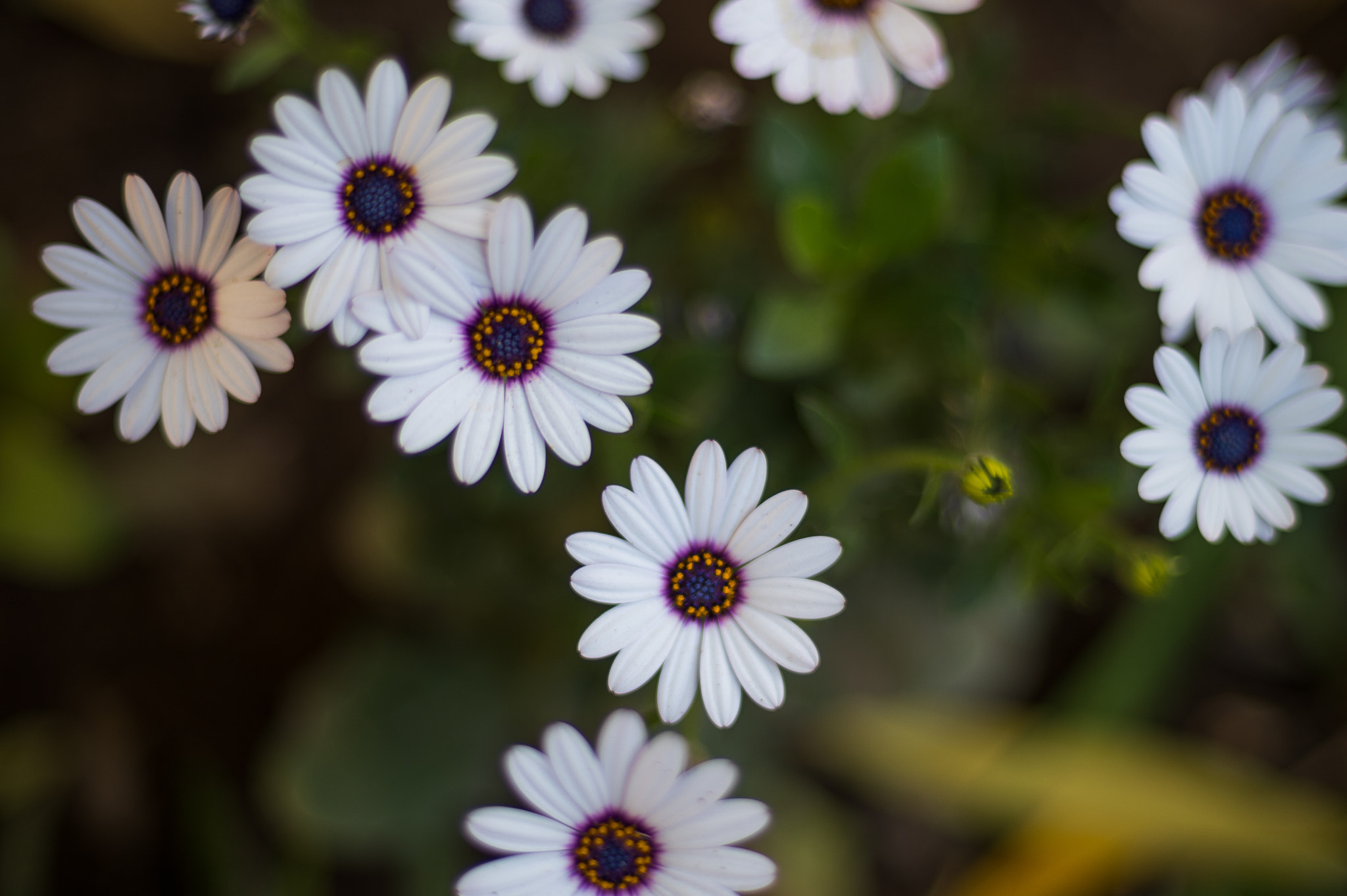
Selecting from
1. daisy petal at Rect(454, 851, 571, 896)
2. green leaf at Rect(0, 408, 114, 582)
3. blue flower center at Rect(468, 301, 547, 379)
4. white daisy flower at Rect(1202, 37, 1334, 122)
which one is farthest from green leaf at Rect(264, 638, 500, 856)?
white daisy flower at Rect(1202, 37, 1334, 122)

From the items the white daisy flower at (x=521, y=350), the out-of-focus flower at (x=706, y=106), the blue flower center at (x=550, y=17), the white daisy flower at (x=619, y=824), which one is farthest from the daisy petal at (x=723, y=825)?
the out-of-focus flower at (x=706, y=106)

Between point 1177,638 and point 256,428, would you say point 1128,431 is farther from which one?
point 256,428

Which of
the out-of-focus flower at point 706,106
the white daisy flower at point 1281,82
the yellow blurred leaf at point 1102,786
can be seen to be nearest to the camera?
the white daisy flower at point 1281,82

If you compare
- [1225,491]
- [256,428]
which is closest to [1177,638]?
[1225,491]

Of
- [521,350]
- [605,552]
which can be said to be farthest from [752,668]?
[521,350]

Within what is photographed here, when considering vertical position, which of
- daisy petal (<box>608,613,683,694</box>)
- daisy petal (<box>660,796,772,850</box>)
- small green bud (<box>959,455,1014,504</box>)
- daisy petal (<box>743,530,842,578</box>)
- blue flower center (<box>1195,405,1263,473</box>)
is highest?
blue flower center (<box>1195,405,1263,473</box>)

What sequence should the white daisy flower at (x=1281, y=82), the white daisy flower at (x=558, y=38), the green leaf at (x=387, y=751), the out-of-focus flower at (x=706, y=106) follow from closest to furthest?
1. the white daisy flower at (x=558, y=38)
2. the white daisy flower at (x=1281, y=82)
3. the out-of-focus flower at (x=706, y=106)
4. the green leaf at (x=387, y=751)

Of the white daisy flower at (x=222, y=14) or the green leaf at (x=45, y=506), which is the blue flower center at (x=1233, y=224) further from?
the green leaf at (x=45, y=506)

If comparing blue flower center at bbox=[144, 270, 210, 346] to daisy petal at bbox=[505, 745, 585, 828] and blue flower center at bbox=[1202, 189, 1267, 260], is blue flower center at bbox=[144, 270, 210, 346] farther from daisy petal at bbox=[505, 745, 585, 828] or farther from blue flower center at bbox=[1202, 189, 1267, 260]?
blue flower center at bbox=[1202, 189, 1267, 260]
